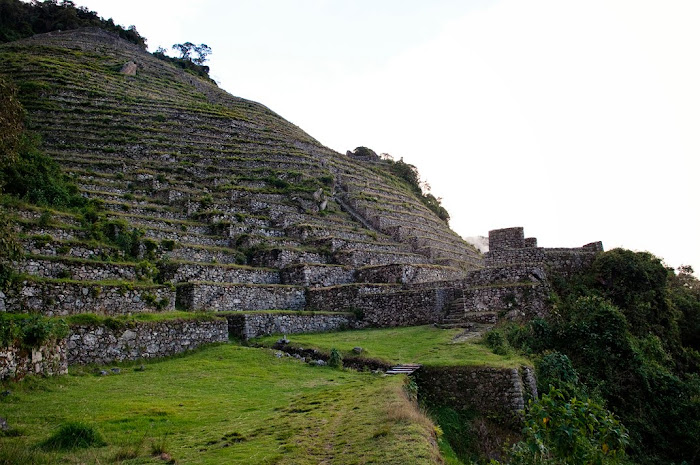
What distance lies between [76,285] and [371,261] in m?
14.8

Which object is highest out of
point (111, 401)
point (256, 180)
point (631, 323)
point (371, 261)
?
point (256, 180)

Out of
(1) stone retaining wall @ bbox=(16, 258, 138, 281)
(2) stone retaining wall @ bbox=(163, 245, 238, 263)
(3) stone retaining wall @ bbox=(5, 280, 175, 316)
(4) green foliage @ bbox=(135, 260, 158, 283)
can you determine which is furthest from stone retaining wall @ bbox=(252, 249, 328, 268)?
(1) stone retaining wall @ bbox=(16, 258, 138, 281)

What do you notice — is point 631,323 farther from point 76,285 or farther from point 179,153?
point 179,153

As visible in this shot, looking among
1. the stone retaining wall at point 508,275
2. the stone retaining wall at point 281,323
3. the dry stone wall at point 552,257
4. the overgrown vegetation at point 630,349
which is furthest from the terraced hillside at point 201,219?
the overgrown vegetation at point 630,349

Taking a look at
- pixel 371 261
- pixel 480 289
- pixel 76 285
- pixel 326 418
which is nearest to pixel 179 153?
pixel 371 261

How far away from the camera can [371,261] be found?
86.2 ft

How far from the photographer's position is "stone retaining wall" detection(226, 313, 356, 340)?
1842 centimetres

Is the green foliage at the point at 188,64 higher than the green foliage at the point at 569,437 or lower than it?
higher

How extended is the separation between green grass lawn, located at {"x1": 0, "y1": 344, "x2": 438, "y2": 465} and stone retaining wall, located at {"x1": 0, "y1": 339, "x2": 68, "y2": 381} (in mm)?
259

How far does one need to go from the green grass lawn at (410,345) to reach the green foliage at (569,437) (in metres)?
5.39

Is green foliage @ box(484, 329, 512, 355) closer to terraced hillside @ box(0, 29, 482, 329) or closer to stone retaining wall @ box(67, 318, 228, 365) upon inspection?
terraced hillside @ box(0, 29, 482, 329)

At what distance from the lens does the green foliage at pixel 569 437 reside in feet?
21.9

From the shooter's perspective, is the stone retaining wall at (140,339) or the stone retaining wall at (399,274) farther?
the stone retaining wall at (399,274)

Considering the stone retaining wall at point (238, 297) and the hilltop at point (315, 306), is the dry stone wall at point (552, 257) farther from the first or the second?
the stone retaining wall at point (238, 297)
